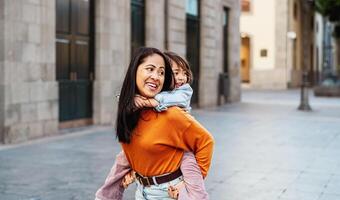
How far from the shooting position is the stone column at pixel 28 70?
405 inches

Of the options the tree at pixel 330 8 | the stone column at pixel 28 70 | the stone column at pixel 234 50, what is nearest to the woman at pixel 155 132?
the stone column at pixel 28 70

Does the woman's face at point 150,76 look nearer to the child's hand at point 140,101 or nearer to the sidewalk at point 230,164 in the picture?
the child's hand at point 140,101

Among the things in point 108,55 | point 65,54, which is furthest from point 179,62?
point 108,55

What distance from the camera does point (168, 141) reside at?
2795 millimetres

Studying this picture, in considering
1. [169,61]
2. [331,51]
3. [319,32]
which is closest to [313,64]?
[319,32]

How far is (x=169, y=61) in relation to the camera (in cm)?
296

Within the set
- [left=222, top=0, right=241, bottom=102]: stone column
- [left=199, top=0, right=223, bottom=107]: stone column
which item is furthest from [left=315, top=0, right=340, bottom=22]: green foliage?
[left=199, top=0, right=223, bottom=107]: stone column

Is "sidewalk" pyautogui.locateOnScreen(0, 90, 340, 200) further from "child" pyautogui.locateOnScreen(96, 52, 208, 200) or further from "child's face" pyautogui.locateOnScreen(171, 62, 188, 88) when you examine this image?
"child's face" pyautogui.locateOnScreen(171, 62, 188, 88)

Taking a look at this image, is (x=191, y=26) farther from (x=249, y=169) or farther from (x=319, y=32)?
(x=319, y=32)

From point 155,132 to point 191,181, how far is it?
289mm

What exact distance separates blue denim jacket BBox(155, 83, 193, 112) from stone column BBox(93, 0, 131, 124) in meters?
10.7

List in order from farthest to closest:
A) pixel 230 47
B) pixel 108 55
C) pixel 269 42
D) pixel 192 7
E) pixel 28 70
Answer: pixel 269 42, pixel 230 47, pixel 192 7, pixel 108 55, pixel 28 70

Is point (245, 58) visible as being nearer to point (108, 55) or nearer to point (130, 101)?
point (108, 55)

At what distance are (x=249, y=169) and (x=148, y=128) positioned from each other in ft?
17.6
